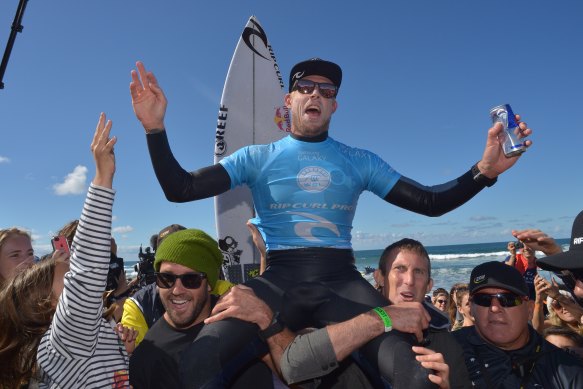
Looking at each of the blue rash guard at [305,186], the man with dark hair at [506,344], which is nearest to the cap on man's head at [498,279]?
the man with dark hair at [506,344]

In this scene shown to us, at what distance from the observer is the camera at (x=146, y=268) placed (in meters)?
6.72

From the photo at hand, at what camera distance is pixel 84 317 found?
218cm

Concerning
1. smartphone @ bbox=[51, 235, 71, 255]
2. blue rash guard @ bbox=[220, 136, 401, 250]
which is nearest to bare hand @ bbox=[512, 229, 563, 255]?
blue rash guard @ bbox=[220, 136, 401, 250]

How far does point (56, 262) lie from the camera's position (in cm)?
263

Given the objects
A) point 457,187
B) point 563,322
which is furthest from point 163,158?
point 563,322

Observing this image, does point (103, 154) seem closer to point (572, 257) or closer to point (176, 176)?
point (176, 176)

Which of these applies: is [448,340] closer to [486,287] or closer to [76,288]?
[486,287]

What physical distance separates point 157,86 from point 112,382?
1.85m

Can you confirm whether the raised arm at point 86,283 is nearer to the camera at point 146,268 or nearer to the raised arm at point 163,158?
the raised arm at point 163,158

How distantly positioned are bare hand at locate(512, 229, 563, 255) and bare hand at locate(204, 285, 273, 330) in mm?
1855

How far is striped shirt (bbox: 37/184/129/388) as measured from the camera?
7.16 feet

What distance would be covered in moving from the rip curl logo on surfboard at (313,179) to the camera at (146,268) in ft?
15.0

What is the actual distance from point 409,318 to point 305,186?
41.7 inches

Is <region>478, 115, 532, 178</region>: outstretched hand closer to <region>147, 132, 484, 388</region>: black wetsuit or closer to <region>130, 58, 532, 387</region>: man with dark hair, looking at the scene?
<region>130, 58, 532, 387</region>: man with dark hair
